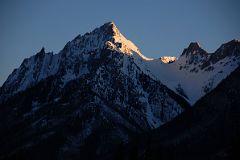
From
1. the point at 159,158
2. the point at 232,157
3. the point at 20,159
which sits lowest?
the point at 232,157

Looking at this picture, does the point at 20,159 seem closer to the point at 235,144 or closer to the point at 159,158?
the point at 159,158

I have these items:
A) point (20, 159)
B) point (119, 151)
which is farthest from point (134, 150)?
point (20, 159)

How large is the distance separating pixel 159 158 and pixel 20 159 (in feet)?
161

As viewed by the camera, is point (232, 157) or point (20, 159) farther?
point (20, 159)

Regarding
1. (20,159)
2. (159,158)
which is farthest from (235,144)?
(20,159)

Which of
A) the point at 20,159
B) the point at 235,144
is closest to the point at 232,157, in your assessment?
the point at 235,144

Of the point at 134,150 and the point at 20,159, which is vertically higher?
the point at 20,159

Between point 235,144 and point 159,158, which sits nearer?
point 235,144

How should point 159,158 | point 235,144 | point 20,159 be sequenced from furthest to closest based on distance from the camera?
point 20,159
point 159,158
point 235,144

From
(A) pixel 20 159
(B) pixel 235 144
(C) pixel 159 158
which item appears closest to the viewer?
(B) pixel 235 144

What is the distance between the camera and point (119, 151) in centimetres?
17625

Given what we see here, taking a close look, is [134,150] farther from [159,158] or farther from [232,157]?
[232,157]

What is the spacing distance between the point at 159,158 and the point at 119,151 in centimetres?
1339

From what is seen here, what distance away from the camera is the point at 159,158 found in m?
170
